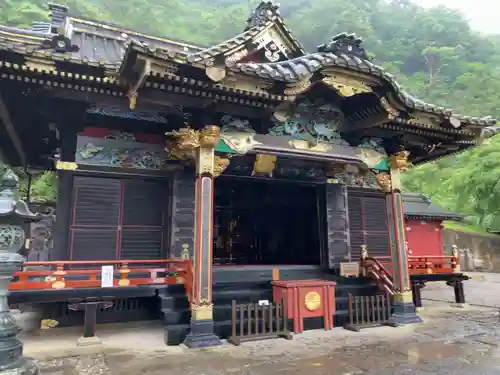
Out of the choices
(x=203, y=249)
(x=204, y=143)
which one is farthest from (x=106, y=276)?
(x=204, y=143)

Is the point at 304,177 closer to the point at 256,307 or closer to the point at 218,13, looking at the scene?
the point at 256,307

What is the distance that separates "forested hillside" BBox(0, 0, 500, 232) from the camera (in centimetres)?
2891

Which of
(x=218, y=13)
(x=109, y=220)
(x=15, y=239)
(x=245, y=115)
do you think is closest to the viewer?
(x=15, y=239)

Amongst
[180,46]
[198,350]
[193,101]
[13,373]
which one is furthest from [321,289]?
[180,46]

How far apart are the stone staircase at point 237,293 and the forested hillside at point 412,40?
20.0m

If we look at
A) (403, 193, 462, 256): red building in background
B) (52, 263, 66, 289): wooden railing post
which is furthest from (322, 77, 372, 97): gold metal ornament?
(403, 193, 462, 256): red building in background

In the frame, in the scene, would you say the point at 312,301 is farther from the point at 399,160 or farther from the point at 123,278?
the point at 399,160

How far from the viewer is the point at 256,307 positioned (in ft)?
24.4

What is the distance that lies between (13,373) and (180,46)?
37.4 ft

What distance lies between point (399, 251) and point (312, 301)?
297cm

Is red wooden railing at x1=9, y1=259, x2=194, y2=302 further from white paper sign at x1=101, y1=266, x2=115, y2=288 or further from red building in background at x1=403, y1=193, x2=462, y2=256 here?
red building in background at x1=403, y1=193, x2=462, y2=256

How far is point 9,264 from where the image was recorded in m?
4.54

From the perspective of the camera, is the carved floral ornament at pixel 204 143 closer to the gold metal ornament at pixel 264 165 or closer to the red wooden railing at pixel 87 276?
the red wooden railing at pixel 87 276

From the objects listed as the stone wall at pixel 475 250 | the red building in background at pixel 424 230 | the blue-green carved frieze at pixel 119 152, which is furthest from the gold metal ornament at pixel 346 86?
the stone wall at pixel 475 250
